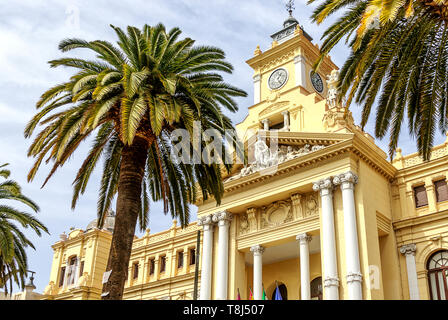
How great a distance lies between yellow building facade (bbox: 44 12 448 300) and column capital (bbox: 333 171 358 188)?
0.05m

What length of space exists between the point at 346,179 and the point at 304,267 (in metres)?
4.96

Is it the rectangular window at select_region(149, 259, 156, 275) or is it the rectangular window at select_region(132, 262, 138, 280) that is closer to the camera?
the rectangular window at select_region(149, 259, 156, 275)

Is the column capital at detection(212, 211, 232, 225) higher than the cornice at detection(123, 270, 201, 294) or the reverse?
higher

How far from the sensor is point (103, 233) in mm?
45781

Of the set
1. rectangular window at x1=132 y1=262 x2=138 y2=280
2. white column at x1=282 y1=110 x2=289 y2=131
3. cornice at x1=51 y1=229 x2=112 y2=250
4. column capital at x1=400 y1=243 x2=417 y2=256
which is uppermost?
white column at x1=282 y1=110 x2=289 y2=131

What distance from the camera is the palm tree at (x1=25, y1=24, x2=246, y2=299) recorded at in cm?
1722

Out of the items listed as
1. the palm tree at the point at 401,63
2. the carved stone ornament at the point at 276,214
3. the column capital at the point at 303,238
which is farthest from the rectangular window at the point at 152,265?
the palm tree at the point at 401,63

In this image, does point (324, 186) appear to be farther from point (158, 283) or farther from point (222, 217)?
point (158, 283)

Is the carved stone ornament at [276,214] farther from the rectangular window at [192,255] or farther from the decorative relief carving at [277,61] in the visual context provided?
the decorative relief carving at [277,61]

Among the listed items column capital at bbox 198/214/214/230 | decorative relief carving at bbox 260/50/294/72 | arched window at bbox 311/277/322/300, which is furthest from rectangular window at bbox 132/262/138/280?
decorative relief carving at bbox 260/50/294/72

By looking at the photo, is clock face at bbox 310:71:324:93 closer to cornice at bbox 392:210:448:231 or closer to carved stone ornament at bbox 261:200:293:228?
carved stone ornament at bbox 261:200:293:228

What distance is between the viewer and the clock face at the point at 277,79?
37531mm

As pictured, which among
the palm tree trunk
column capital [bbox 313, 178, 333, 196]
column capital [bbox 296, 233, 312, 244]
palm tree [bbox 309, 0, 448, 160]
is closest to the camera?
palm tree [bbox 309, 0, 448, 160]

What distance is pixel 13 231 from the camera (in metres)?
28.9
